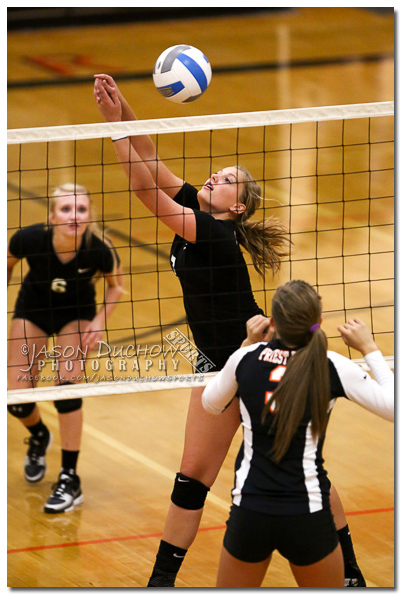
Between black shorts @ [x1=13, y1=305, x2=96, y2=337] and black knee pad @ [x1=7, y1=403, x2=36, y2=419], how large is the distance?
1.54ft

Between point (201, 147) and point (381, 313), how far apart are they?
484 cm

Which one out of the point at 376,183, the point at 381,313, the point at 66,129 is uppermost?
the point at 376,183

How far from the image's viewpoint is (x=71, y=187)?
509cm

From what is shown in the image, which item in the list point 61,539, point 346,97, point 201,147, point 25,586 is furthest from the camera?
point 346,97

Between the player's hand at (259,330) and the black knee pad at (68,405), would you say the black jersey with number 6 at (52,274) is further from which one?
the player's hand at (259,330)

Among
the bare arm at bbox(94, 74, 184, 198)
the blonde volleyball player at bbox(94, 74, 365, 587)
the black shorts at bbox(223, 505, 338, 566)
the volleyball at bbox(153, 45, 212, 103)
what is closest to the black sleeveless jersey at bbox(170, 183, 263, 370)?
the blonde volleyball player at bbox(94, 74, 365, 587)

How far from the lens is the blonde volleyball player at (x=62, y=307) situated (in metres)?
4.96

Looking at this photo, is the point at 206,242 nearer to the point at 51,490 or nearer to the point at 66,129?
the point at 66,129

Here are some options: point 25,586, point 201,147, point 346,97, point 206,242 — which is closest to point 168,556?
point 25,586

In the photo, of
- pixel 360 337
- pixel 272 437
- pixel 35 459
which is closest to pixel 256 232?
pixel 360 337

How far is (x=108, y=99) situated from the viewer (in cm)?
375

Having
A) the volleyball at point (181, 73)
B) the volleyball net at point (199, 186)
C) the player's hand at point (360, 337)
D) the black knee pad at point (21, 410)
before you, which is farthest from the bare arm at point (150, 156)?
the black knee pad at point (21, 410)

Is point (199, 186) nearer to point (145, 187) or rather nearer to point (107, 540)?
point (107, 540)

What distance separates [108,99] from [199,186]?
17.9 ft
